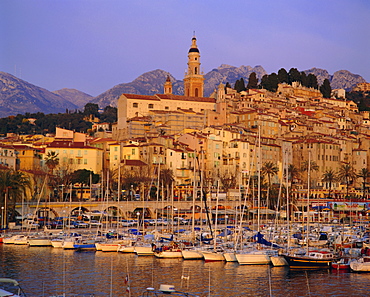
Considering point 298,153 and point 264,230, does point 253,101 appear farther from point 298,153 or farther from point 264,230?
point 264,230

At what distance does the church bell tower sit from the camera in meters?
151

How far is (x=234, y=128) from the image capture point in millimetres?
117062

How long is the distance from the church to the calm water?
231ft

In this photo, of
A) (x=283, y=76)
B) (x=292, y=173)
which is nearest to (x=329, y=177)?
(x=292, y=173)

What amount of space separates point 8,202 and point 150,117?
2302 inches

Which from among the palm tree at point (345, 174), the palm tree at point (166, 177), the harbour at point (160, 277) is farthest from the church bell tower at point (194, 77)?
the harbour at point (160, 277)

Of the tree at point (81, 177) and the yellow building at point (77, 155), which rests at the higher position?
the yellow building at point (77, 155)

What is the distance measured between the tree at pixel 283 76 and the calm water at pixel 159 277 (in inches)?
4958

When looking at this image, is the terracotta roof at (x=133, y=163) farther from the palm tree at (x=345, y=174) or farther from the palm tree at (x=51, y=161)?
the palm tree at (x=345, y=174)

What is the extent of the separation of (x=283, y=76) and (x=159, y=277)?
136249 mm

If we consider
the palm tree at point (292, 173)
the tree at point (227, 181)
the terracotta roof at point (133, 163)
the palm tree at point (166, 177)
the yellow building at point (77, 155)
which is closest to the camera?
the palm tree at point (166, 177)

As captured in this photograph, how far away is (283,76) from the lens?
173000 millimetres

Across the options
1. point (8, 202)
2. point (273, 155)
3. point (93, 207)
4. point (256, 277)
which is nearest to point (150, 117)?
point (273, 155)

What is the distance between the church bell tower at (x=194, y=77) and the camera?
496ft
